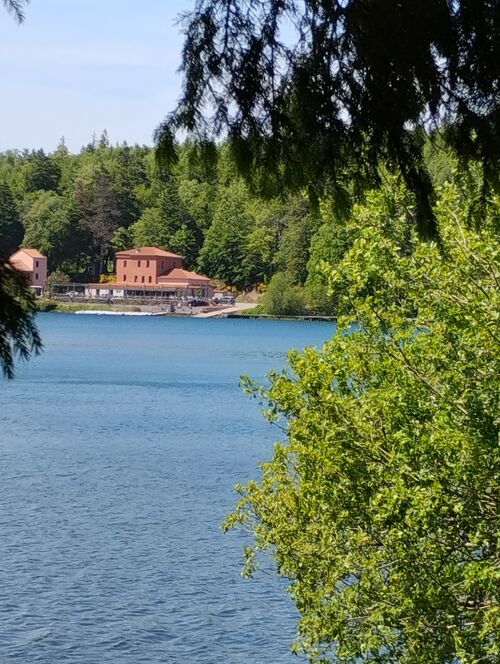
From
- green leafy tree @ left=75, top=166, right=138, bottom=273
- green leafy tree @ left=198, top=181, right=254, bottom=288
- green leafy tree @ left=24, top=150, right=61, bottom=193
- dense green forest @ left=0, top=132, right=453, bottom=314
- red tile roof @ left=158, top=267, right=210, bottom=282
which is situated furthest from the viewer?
red tile roof @ left=158, top=267, right=210, bottom=282

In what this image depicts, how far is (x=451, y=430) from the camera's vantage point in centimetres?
975

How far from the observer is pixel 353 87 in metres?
3.75

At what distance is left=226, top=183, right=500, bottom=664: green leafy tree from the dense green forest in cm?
6864

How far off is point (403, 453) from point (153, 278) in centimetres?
10877

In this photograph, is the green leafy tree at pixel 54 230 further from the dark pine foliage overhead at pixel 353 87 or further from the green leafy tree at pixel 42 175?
the dark pine foliage overhead at pixel 353 87

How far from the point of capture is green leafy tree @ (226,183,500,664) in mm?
9930

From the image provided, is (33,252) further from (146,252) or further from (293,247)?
(293,247)

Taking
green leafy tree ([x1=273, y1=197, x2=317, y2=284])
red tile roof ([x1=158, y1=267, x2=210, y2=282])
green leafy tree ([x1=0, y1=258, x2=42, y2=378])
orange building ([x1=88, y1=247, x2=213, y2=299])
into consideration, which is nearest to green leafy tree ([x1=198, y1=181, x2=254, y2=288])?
red tile roof ([x1=158, y1=267, x2=210, y2=282])

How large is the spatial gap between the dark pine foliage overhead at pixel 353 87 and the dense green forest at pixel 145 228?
7711 cm

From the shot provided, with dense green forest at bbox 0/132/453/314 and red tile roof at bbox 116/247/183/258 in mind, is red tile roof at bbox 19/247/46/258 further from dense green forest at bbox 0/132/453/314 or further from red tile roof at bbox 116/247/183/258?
red tile roof at bbox 116/247/183/258

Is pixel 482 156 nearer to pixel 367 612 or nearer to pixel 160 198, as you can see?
pixel 367 612

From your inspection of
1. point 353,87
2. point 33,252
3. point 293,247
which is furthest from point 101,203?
point 353,87

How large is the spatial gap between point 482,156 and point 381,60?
660 millimetres

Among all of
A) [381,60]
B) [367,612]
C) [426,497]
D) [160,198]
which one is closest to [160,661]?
[367,612]
